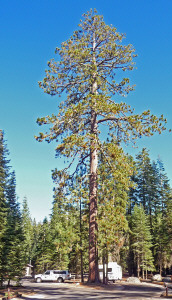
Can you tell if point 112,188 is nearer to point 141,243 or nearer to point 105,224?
point 105,224

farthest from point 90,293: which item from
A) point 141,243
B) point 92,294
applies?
point 141,243

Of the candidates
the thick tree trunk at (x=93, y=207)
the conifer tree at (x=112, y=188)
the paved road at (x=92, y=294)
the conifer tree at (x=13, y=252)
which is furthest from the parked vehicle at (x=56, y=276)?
the conifer tree at (x=112, y=188)

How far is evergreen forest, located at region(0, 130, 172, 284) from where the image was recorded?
18.2 m

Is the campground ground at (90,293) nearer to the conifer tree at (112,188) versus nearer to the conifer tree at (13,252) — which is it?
the conifer tree at (112,188)

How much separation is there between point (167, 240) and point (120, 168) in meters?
31.9

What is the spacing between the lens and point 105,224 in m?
17.4

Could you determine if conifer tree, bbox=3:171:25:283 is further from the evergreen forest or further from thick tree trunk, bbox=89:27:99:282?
thick tree trunk, bbox=89:27:99:282

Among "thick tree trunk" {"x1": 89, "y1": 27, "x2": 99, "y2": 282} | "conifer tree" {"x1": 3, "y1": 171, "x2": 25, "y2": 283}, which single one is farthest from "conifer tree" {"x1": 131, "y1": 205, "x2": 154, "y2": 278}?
"thick tree trunk" {"x1": 89, "y1": 27, "x2": 99, "y2": 282}

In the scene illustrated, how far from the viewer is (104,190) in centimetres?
1917

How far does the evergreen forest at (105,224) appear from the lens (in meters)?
18.2

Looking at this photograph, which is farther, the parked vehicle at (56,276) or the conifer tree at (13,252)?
the parked vehicle at (56,276)

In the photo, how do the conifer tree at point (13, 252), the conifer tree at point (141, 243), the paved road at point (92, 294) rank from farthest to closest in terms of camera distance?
the conifer tree at point (141, 243) → the conifer tree at point (13, 252) → the paved road at point (92, 294)

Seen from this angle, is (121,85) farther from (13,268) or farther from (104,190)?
(13,268)

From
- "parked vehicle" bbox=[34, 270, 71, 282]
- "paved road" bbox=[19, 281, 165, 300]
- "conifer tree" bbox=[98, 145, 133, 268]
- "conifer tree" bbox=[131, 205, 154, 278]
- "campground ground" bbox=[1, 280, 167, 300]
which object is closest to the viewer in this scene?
"paved road" bbox=[19, 281, 165, 300]
